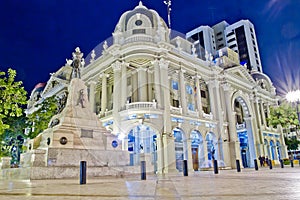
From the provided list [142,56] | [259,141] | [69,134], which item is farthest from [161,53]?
[259,141]

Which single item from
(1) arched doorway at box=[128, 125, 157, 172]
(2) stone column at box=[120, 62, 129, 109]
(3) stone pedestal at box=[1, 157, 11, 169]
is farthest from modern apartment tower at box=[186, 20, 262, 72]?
(3) stone pedestal at box=[1, 157, 11, 169]

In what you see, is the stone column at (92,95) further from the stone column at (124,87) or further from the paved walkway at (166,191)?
the paved walkway at (166,191)

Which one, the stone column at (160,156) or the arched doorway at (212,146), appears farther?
the arched doorway at (212,146)

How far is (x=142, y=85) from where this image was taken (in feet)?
83.1

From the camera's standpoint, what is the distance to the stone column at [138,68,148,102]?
985 inches

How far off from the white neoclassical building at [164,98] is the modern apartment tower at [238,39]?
145 ft

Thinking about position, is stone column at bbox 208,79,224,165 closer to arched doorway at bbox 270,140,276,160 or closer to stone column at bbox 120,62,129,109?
stone column at bbox 120,62,129,109

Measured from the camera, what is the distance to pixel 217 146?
27.3 metres

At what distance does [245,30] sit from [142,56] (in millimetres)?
64951

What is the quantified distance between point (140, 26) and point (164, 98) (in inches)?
352

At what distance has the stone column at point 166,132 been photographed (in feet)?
68.8

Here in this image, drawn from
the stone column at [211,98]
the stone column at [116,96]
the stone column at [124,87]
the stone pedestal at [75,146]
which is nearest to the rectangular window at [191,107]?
the stone column at [211,98]

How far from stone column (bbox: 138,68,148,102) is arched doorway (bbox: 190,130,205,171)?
698 cm

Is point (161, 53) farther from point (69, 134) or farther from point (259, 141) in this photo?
point (259, 141)
